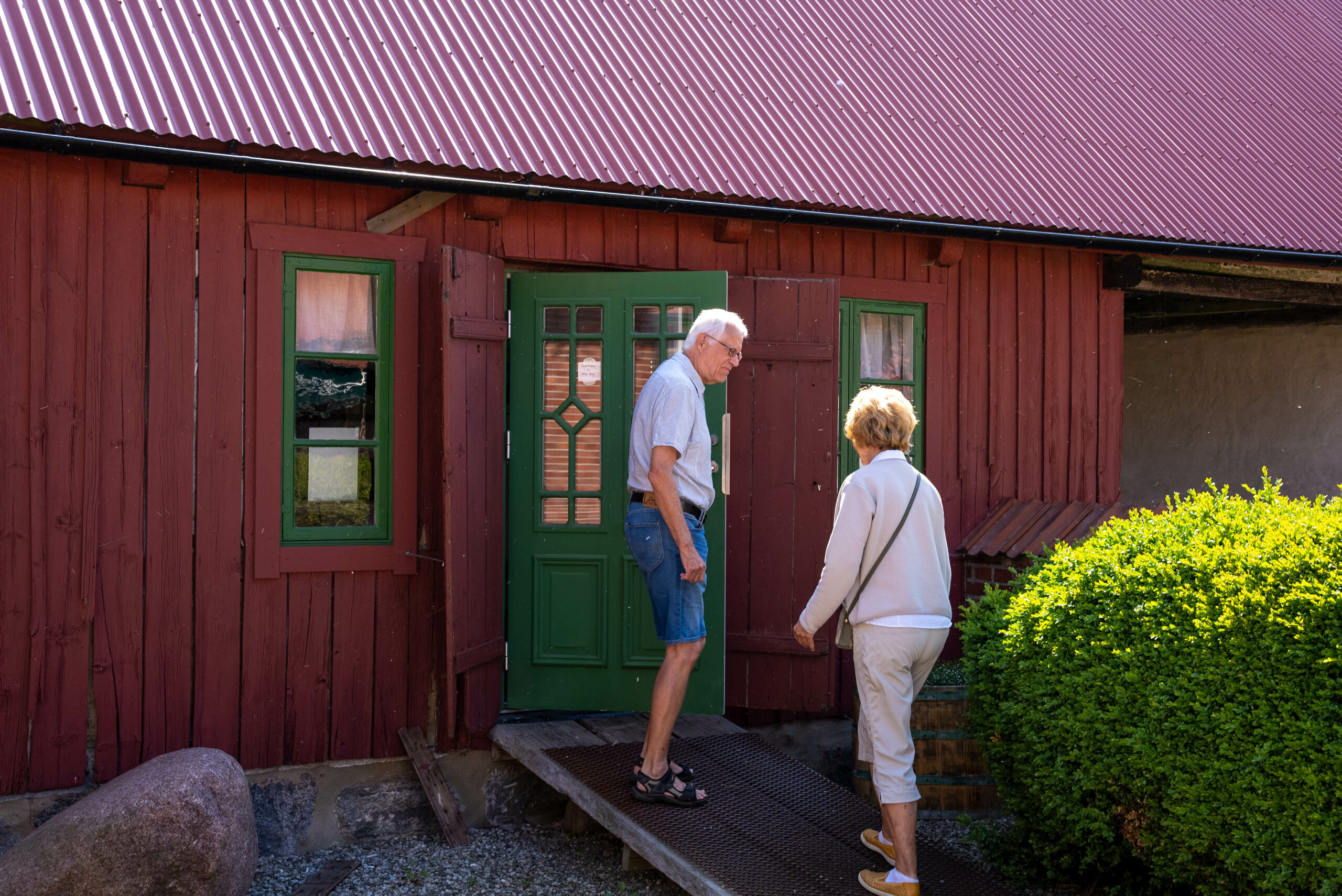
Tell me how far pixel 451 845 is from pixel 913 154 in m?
4.49

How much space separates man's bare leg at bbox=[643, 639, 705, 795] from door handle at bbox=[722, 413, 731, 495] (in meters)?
1.13

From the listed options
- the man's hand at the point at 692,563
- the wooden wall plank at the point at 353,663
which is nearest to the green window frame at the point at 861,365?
the man's hand at the point at 692,563

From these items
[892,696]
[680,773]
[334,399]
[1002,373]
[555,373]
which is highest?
[1002,373]

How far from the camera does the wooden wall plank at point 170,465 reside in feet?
16.1

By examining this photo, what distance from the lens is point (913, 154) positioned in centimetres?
663

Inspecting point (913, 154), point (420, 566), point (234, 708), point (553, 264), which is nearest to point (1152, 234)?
point (913, 154)

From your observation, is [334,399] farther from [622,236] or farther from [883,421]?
[883,421]

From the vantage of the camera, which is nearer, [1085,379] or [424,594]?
[424,594]

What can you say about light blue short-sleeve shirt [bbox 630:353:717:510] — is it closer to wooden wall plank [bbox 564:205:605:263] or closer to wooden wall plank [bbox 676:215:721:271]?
wooden wall plank [bbox 564:205:605:263]

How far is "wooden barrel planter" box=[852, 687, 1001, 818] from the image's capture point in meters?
5.18

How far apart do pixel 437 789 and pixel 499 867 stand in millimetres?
495

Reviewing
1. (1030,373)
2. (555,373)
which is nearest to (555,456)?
(555,373)

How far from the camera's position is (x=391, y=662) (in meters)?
5.36

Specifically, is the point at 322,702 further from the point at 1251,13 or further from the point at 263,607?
the point at 1251,13
